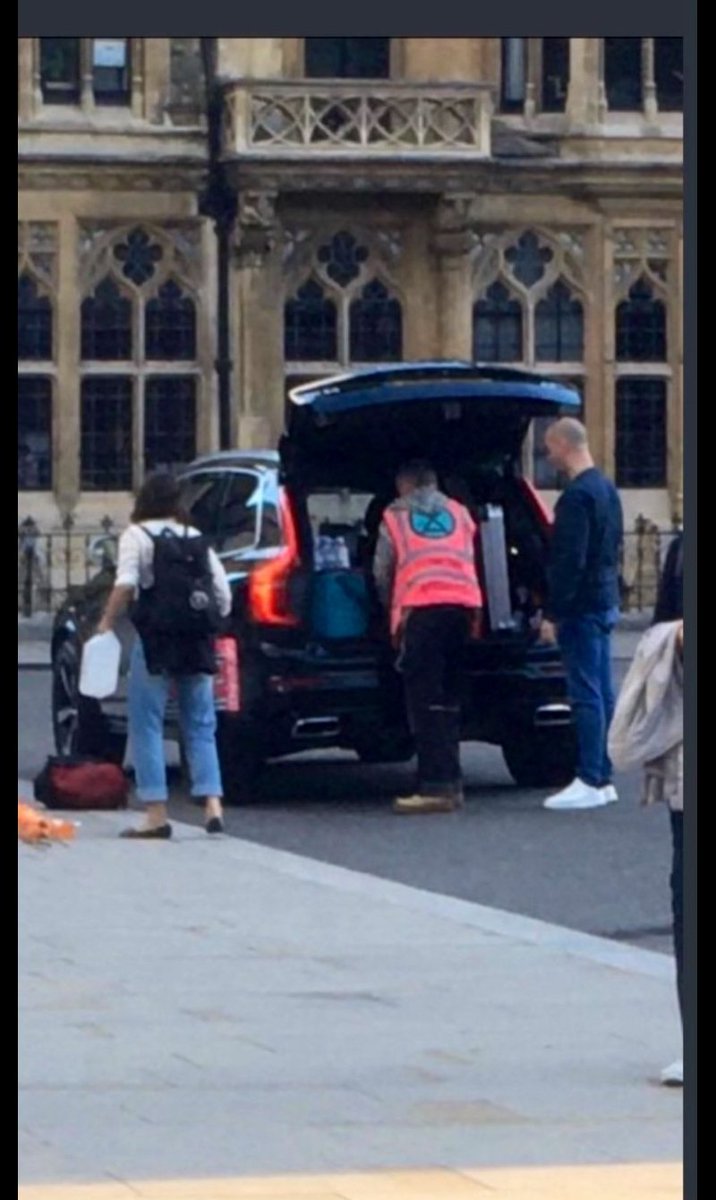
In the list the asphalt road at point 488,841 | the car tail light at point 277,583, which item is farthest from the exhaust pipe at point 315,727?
the car tail light at point 277,583

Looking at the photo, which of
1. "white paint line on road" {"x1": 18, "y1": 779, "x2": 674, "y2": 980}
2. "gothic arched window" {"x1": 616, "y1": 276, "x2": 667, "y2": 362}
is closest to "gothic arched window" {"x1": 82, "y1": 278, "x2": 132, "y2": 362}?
"gothic arched window" {"x1": 616, "y1": 276, "x2": 667, "y2": 362}

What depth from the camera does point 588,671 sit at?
1400cm

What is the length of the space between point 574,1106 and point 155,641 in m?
6.08

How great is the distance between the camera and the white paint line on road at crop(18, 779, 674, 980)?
9281 millimetres

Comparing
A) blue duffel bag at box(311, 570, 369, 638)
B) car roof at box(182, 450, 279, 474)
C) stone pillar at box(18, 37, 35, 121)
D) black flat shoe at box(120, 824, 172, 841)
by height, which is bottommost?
black flat shoe at box(120, 824, 172, 841)

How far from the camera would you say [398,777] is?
16.1 meters

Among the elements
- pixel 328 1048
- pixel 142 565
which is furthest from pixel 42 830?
pixel 328 1048

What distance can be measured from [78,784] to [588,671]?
231 centimetres

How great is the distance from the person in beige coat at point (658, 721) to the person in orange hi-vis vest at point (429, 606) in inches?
266

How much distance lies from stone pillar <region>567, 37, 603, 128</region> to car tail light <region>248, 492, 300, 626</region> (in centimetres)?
2138

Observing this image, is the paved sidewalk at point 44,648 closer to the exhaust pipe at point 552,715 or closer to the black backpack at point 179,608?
the exhaust pipe at point 552,715

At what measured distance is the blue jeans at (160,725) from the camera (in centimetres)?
1260

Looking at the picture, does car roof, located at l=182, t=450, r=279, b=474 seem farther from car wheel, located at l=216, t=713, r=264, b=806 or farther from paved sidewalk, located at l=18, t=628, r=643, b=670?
paved sidewalk, located at l=18, t=628, r=643, b=670

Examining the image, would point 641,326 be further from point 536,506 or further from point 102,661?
point 102,661
